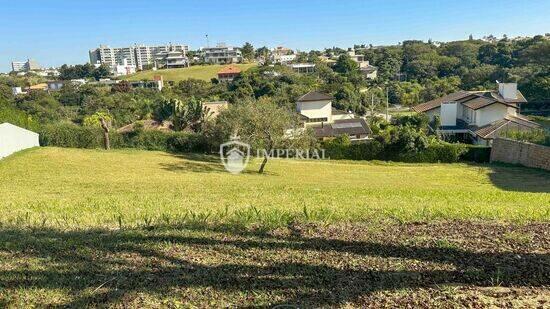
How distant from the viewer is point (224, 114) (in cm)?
2741

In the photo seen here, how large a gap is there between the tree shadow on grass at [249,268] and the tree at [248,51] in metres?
148

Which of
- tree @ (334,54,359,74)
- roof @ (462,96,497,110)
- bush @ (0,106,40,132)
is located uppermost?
tree @ (334,54,359,74)

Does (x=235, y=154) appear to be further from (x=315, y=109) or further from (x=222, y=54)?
(x=222, y=54)

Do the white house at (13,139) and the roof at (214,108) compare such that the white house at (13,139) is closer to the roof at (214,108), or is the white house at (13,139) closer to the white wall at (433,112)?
the roof at (214,108)

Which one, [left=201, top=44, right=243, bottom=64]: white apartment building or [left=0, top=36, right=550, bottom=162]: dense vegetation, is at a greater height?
[left=201, top=44, right=243, bottom=64]: white apartment building

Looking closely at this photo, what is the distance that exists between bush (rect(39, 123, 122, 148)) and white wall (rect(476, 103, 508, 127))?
32384mm

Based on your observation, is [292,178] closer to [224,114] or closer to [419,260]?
[224,114]

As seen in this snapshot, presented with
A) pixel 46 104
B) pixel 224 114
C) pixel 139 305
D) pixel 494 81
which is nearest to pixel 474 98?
pixel 224 114

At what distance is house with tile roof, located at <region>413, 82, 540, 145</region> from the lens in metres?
35.0

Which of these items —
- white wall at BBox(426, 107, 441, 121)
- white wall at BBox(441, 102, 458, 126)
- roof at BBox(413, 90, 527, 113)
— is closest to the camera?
roof at BBox(413, 90, 527, 113)

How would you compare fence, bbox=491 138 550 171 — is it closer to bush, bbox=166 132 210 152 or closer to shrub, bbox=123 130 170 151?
bush, bbox=166 132 210 152

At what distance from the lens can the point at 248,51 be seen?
500 feet

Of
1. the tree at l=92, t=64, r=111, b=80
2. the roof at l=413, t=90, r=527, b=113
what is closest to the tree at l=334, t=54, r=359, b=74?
the roof at l=413, t=90, r=527, b=113

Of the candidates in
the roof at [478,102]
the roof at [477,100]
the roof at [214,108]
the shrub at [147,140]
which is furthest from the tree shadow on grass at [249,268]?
the roof at [477,100]
